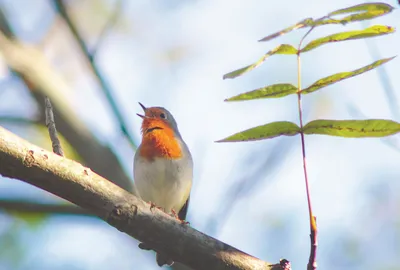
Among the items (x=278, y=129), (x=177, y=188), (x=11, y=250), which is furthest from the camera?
(x=11, y=250)

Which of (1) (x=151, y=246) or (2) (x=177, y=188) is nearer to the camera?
(1) (x=151, y=246)

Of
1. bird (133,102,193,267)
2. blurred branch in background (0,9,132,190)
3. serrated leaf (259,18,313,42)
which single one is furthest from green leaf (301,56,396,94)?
blurred branch in background (0,9,132,190)

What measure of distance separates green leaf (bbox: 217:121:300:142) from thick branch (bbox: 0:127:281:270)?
35 centimetres

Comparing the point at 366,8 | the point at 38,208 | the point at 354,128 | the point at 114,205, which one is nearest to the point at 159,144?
the point at 38,208

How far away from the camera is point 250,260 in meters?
2.04

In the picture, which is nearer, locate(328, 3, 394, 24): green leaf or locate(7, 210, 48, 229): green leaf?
locate(328, 3, 394, 24): green leaf

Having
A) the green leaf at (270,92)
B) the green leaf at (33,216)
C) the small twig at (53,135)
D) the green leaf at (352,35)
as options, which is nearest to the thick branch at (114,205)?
the small twig at (53,135)

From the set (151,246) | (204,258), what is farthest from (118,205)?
(204,258)

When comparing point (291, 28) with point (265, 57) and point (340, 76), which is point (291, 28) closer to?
point (265, 57)

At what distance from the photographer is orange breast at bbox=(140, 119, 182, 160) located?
15.9ft

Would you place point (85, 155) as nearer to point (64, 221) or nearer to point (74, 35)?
point (64, 221)

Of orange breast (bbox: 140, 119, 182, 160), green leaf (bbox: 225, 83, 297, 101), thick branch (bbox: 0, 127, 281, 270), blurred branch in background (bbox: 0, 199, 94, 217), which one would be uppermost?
orange breast (bbox: 140, 119, 182, 160)

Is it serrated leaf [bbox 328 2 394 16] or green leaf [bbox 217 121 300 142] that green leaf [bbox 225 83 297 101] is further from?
serrated leaf [bbox 328 2 394 16]

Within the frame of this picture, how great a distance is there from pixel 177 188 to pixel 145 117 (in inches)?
43.4
